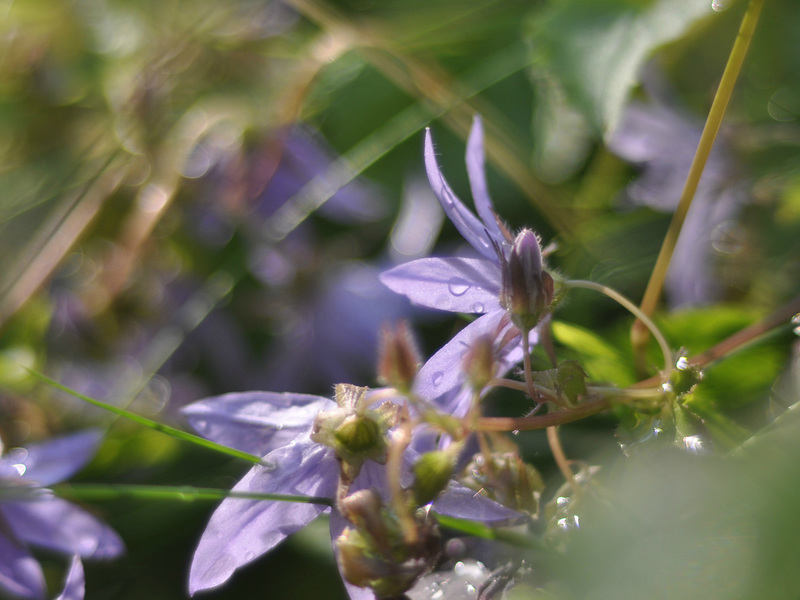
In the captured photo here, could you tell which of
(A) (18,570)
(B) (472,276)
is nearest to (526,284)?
(B) (472,276)

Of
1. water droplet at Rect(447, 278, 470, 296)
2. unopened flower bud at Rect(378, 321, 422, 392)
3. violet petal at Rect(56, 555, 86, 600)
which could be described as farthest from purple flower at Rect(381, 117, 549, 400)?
violet petal at Rect(56, 555, 86, 600)

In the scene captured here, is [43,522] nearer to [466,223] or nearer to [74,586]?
[74,586]

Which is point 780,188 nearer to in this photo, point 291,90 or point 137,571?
point 291,90

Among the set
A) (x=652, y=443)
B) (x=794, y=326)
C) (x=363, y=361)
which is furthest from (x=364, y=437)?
(x=363, y=361)

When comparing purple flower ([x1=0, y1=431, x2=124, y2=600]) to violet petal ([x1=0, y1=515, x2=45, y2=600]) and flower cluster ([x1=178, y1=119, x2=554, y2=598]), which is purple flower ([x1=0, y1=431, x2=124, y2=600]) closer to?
violet petal ([x1=0, y1=515, x2=45, y2=600])

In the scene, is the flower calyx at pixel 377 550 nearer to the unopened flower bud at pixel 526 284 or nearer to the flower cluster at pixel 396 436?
the flower cluster at pixel 396 436
